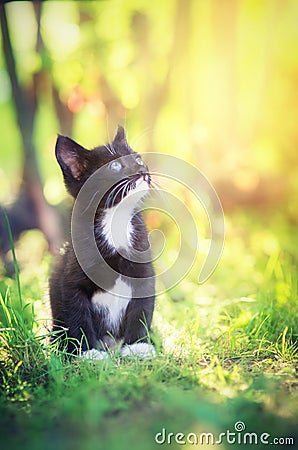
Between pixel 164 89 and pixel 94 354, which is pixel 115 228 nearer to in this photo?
pixel 94 354

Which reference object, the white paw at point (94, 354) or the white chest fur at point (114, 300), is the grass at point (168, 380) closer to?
the white paw at point (94, 354)

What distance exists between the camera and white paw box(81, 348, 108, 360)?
242 cm

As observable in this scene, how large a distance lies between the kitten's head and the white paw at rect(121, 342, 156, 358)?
61cm

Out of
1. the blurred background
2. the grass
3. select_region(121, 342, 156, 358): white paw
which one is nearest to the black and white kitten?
select_region(121, 342, 156, 358): white paw

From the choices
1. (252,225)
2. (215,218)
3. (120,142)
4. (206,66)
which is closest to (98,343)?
(120,142)

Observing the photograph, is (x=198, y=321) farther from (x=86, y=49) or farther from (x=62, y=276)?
(x=86, y=49)

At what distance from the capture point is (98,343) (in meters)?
2.63

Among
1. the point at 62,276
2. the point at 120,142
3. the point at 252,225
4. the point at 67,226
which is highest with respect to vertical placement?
the point at 120,142

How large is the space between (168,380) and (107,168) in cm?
91

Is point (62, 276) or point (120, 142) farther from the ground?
point (120, 142)

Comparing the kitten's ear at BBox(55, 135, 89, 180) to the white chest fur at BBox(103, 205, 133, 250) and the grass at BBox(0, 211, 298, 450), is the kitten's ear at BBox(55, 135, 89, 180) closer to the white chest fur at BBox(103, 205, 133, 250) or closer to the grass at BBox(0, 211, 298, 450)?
the white chest fur at BBox(103, 205, 133, 250)

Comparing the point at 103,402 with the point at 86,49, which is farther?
the point at 86,49

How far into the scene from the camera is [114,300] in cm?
→ 261

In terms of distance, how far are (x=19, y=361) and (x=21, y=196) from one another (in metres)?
2.61
